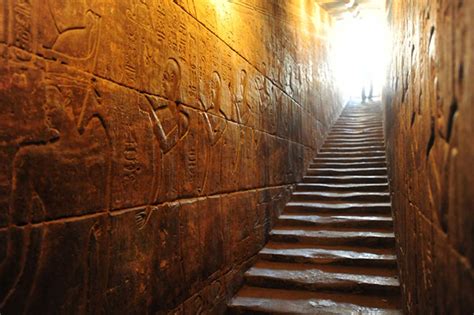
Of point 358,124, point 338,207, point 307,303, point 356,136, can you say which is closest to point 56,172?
point 307,303

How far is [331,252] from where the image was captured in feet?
14.7

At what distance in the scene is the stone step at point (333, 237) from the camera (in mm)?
4547

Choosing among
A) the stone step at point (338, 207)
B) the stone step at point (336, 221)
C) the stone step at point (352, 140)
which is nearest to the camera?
the stone step at point (336, 221)

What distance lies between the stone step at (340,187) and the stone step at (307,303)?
276cm

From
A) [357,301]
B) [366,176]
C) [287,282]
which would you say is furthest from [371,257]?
[366,176]

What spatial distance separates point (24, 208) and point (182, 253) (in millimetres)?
1505

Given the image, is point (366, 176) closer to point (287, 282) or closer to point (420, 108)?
point (287, 282)

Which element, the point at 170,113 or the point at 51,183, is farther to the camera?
the point at 170,113

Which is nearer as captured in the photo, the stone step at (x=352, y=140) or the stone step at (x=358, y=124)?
the stone step at (x=352, y=140)

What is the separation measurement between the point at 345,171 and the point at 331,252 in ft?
9.59

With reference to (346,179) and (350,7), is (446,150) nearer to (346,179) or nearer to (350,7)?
(346,179)

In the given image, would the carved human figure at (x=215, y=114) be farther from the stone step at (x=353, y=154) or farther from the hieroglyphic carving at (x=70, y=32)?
the stone step at (x=353, y=154)

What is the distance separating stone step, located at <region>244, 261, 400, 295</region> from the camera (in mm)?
3746

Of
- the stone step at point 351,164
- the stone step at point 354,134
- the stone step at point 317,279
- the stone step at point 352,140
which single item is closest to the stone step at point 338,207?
the stone step at point 317,279
